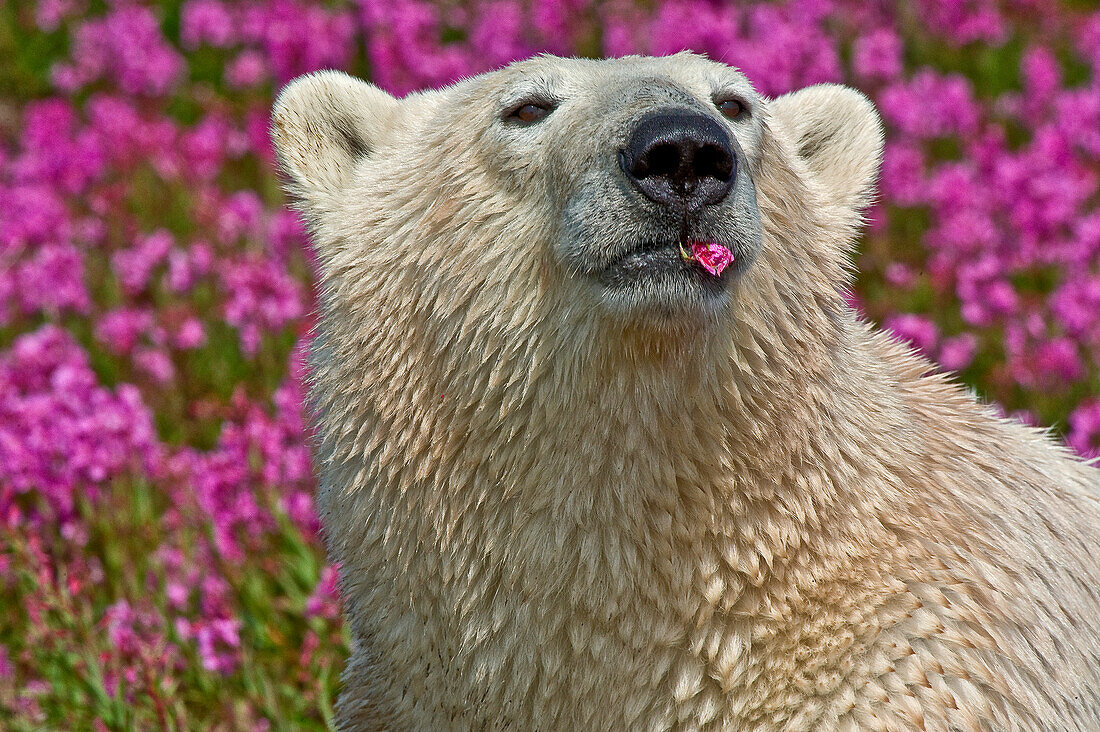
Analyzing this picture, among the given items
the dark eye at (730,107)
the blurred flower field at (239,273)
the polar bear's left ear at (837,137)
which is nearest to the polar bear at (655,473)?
the dark eye at (730,107)

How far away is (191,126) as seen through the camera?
29.9ft

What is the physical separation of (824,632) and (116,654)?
2.28 metres

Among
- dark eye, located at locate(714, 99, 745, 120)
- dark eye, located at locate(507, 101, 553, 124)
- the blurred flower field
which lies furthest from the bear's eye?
the blurred flower field

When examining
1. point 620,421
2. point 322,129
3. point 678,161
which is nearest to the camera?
point 678,161

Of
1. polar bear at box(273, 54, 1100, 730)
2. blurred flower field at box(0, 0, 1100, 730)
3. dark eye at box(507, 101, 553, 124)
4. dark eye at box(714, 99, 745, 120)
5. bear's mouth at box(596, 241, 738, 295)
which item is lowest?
blurred flower field at box(0, 0, 1100, 730)

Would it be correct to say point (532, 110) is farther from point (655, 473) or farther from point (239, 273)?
point (239, 273)

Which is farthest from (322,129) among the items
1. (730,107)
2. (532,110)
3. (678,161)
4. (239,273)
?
(239,273)

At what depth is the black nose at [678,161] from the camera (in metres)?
2.44

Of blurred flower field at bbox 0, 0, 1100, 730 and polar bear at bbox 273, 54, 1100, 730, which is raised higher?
polar bear at bbox 273, 54, 1100, 730

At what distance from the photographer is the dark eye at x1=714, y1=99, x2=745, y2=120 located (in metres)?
2.96

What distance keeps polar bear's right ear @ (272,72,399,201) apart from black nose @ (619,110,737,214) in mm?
1111

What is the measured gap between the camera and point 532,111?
9.64 feet

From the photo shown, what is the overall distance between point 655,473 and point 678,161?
67 cm

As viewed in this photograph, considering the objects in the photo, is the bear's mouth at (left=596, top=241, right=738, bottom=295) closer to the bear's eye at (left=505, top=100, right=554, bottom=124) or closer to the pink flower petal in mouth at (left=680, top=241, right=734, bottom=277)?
the pink flower petal in mouth at (left=680, top=241, right=734, bottom=277)
